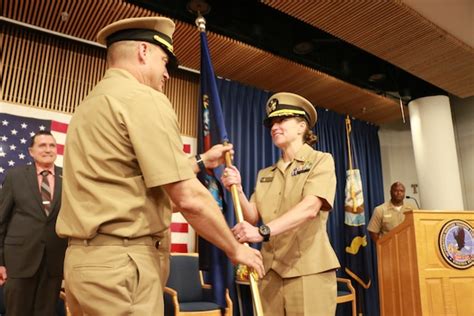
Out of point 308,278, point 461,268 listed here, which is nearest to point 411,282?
point 461,268

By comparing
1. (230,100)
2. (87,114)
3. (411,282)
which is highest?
(230,100)

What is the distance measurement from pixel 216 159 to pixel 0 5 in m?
2.96

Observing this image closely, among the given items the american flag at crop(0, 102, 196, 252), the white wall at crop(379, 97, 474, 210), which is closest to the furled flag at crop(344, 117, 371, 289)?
the white wall at crop(379, 97, 474, 210)

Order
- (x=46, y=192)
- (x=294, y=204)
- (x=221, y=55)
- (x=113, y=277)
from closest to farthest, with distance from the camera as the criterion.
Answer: (x=113, y=277)
(x=294, y=204)
(x=46, y=192)
(x=221, y=55)

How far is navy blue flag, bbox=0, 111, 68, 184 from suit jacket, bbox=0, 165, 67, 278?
0.78 metres

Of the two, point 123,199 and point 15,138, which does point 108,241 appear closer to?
point 123,199

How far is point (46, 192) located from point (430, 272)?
3.60 meters

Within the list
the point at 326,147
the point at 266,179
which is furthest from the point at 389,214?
the point at 266,179

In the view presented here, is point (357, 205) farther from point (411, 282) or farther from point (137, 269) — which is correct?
point (137, 269)

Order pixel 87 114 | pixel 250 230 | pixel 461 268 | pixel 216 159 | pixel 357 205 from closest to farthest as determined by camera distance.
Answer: pixel 87 114 < pixel 250 230 < pixel 216 159 < pixel 461 268 < pixel 357 205

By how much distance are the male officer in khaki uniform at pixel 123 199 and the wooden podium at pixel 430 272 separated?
131 inches

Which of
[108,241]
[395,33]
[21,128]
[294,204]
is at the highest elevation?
[395,33]

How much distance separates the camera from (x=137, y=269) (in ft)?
4.20

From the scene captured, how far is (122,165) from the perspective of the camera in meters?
1.34
